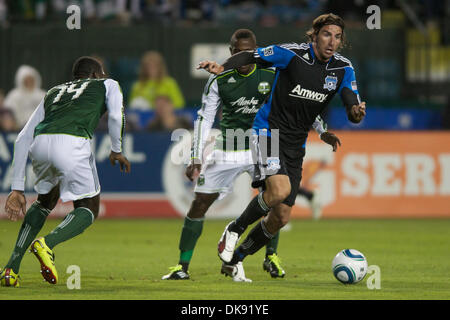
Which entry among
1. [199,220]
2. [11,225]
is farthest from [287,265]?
[11,225]

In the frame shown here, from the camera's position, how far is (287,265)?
9.62 metres

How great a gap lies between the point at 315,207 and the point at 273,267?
6.50m

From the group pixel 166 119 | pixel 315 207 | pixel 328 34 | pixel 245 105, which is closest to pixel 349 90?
pixel 328 34

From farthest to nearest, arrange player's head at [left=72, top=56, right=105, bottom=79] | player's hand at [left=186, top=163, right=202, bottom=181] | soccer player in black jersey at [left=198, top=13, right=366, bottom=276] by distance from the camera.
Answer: player's hand at [left=186, top=163, right=202, bottom=181] < soccer player in black jersey at [left=198, top=13, right=366, bottom=276] < player's head at [left=72, top=56, right=105, bottom=79]

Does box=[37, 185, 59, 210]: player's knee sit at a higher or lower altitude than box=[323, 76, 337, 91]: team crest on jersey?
lower

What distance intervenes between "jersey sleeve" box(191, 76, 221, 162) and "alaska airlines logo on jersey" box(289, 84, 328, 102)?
80 centimetres

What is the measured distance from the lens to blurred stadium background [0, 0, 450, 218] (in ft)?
49.8

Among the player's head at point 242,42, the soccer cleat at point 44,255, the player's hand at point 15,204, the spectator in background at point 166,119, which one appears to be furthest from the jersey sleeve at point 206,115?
the spectator in background at point 166,119

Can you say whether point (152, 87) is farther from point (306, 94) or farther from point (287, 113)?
point (306, 94)

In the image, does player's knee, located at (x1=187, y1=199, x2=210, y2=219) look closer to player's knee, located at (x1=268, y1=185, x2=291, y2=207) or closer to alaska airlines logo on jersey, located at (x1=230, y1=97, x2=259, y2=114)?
player's knee, located at (x1=268, y1=185, x2=291, y2=207)

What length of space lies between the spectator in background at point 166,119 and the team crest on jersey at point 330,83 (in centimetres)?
726

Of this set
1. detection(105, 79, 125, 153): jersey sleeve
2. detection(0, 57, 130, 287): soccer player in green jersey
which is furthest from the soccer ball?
detection(105, 79, 125, 153): jersey sleeve

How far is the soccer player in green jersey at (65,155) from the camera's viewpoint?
24.8ft

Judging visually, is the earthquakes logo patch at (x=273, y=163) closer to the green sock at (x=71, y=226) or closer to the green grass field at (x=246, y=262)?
the green grass field at (x=246, y=262)
